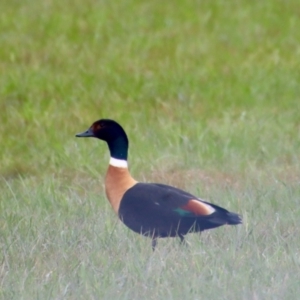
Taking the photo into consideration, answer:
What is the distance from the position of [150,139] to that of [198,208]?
319 centimetres

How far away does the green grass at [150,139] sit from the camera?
17.0ft

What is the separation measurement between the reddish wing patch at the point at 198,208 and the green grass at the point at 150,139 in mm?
185

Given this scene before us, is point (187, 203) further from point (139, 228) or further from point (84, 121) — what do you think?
point (84, 121)

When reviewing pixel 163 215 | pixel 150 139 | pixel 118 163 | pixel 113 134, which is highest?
pixel 113 134

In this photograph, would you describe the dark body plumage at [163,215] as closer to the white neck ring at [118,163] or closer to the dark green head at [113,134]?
the white neck ring at [118,163]

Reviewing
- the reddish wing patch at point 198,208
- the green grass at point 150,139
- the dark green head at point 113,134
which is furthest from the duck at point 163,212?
the dark green head at point 113,134

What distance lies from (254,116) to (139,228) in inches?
157

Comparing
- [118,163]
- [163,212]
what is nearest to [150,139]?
[118,163]

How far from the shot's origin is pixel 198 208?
227 inches

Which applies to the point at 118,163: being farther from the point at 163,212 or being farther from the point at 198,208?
the point at 198,208

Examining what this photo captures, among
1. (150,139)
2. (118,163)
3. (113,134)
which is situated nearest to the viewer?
(118,163)

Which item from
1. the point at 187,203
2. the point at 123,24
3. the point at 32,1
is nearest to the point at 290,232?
the point at 187,203

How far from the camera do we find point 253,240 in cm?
574

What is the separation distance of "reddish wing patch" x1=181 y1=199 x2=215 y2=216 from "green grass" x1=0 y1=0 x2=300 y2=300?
19cm
